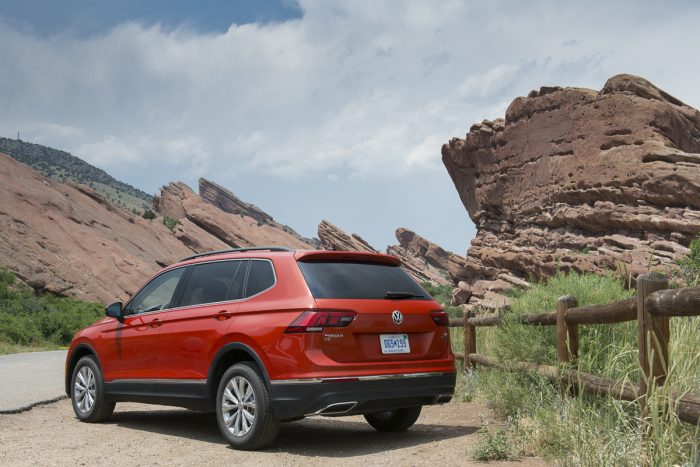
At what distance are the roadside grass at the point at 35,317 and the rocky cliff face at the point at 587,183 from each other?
22984 mm

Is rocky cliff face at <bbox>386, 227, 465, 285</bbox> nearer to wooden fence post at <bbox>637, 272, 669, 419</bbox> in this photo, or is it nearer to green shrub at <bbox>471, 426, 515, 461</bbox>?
green shrub at <bbox>471, 426, 515, 461</bbox>

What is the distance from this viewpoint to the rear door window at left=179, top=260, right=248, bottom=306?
7.05 meters

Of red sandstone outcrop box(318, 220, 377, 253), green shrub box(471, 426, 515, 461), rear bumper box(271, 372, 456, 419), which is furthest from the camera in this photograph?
red sandstone outcrop box(318, 220, 377, 253)

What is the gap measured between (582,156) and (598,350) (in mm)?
37180

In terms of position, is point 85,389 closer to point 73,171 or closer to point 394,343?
point 394,343

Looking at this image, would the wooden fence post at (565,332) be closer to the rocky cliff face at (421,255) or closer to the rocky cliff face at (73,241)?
the rocky cliff face at (73,241)

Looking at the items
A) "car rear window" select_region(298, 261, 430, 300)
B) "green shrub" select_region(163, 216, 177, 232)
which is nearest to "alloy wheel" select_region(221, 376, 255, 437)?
"car rear window" select_region(298, 261, 430, 300)

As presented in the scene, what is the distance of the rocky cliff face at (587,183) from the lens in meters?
37.0

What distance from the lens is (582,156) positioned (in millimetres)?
41312

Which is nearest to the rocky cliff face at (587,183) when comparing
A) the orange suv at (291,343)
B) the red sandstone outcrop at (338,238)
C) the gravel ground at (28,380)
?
the gravel ground at (28,380)

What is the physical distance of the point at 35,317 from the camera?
28.0 m

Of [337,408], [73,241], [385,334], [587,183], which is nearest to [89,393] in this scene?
[337,408]

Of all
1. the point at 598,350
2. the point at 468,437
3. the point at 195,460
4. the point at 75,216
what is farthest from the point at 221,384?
the point at 75,216

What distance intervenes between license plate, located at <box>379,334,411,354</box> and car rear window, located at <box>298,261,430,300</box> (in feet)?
1.27
